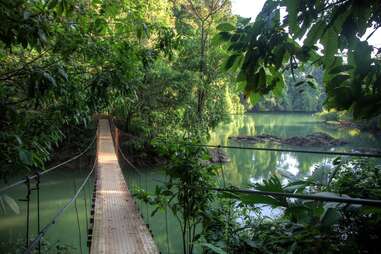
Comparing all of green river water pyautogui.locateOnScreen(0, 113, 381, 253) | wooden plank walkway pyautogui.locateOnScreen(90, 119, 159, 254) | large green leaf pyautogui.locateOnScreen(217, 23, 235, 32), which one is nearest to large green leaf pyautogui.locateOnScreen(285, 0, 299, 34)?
large green leaf pyautogui.locateOnScreen(217, 23, 235, 32)

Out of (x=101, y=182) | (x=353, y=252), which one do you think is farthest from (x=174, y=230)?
(x=353, y=252)

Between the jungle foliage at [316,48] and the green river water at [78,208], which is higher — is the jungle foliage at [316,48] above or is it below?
above

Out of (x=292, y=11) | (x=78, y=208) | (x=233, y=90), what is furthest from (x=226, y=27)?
(x=78, y=208)

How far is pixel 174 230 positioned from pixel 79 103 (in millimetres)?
3650

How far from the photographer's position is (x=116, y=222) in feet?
10.9

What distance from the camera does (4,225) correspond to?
5.54 metres

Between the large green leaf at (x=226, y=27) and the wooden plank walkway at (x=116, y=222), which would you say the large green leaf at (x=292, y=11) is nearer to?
the large green leaf at (x=226, y=27)

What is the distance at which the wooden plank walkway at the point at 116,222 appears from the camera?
8.96 ft

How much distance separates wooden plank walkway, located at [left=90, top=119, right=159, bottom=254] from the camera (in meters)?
2.73

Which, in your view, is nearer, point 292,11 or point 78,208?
point 292,11

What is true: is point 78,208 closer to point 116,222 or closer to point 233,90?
point 116,222

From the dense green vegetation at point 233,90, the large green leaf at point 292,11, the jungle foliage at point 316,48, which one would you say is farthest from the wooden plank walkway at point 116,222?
the large green leaf at point 292,11

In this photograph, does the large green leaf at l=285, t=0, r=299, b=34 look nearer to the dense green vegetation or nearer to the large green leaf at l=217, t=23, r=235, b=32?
the dense green vegetation

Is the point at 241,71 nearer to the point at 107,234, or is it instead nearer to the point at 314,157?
the point at 107,234
